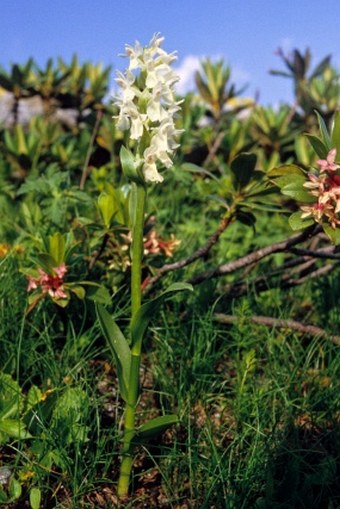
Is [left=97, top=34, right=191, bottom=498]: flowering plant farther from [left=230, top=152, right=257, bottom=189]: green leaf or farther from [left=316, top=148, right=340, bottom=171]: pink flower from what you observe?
[left=230, top=152, right=257, bottom=189]: green leaf

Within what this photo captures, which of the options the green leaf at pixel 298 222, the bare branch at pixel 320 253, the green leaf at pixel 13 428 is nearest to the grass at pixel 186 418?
the green leaf at pixel 13 428

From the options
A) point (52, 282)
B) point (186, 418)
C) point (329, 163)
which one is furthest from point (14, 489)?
point (329, 163)

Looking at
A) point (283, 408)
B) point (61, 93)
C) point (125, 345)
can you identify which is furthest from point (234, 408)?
point (61, 93)

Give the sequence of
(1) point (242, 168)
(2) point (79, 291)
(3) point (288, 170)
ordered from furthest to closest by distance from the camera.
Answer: (1) point (242, 168) → (2) point (79, 291) → (3) point (288, 170)

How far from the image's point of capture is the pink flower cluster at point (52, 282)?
2.03 meters

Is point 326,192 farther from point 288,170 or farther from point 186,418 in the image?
point 186,418

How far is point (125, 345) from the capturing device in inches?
63.2

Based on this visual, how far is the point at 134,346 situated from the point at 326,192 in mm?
597

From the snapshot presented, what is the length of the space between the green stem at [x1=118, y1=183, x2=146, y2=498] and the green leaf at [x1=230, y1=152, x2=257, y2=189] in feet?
1.85

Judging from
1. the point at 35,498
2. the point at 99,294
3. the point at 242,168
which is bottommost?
the point at 35,498

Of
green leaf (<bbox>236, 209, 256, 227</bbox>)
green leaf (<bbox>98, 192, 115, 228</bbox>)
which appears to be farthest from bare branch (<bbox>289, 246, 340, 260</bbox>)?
green leaf (<bbox>98, 192, 115, 228</bbox>)

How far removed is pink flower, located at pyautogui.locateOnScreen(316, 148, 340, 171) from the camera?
1685 mm

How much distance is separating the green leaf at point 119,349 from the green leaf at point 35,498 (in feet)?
0.99

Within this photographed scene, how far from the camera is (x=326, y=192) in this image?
1701 mm
